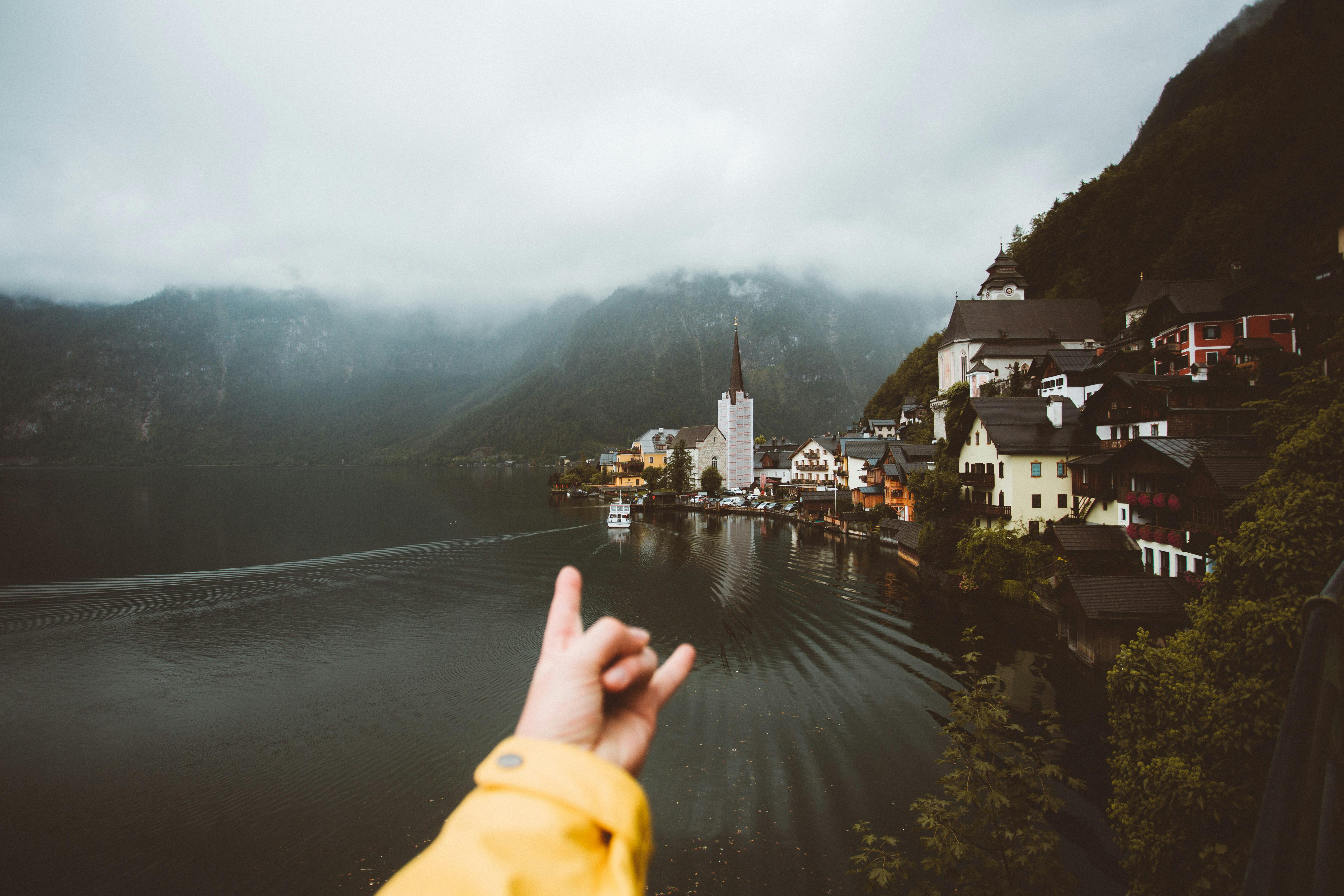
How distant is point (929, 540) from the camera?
28.4 m

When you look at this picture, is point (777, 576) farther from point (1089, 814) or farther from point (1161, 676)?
point (1161, 676)

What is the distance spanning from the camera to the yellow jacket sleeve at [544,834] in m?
0.79

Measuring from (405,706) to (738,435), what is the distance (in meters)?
70.7

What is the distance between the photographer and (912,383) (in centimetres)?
5975

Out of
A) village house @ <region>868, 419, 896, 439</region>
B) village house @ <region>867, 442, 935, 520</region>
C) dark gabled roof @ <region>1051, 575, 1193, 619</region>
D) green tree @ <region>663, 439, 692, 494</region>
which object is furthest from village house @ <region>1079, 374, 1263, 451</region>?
green tree @ <region>663, 439, 692, 494</region>

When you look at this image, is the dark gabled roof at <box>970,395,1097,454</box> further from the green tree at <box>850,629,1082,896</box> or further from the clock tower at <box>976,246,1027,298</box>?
the clock tower at <box>976,246,1027,298</box>

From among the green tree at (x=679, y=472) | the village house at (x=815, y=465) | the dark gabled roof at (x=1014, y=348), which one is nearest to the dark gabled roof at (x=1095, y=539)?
the dark gabled roof at (x=1014, y=348)

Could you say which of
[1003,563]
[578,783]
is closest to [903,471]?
[1003,563]

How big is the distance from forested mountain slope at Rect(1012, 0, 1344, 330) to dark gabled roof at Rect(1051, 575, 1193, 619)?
24.5 meters

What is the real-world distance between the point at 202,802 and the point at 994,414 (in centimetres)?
2796

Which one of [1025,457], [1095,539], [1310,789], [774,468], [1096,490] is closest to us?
[1310,789]

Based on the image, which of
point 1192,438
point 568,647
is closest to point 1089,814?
point 1192,438

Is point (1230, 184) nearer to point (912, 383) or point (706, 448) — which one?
point (912, 383)

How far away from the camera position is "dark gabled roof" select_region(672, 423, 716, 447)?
83688mm
